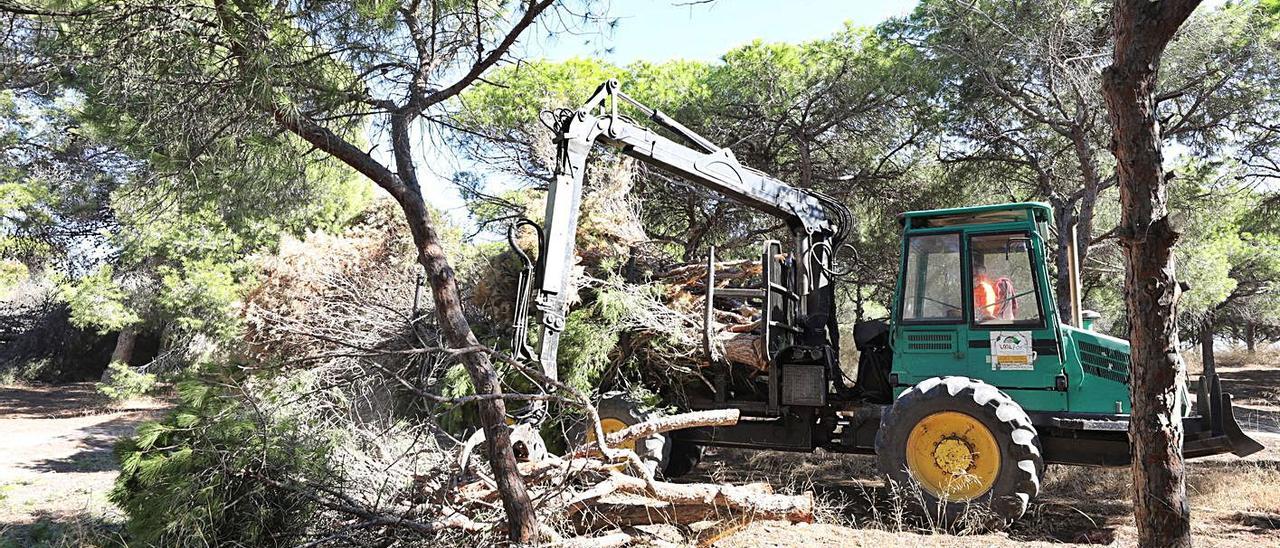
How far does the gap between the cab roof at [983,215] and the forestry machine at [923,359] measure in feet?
0.05

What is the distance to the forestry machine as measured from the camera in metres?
6.38

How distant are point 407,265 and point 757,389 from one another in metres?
4.47

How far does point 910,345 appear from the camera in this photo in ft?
24.0

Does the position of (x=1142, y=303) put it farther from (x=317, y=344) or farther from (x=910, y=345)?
(x=317, y=344)

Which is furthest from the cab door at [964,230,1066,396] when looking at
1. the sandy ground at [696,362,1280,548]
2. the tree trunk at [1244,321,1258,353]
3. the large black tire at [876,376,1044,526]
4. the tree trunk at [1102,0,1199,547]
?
the tree trunk at [1244,321,1258,353]

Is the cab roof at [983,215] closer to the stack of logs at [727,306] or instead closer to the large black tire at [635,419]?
the stack of logs at [727,306]

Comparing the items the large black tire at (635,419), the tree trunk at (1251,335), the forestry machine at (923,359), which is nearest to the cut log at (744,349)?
the forestry machine at (923,359)

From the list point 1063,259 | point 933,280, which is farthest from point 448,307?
point 1063,259

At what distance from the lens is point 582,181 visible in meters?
6.87

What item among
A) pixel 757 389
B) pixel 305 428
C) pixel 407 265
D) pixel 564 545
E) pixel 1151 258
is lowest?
pixel 564 545

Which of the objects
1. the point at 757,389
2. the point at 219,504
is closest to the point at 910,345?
the point at 757,389

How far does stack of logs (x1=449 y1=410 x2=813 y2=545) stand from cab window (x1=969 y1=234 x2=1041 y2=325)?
237 centimetres

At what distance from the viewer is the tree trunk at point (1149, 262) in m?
3.50

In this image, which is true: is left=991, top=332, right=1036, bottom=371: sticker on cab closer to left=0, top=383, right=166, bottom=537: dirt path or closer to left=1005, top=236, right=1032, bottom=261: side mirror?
left=1005, top=236, right=1032, bottom=261: side mirror
